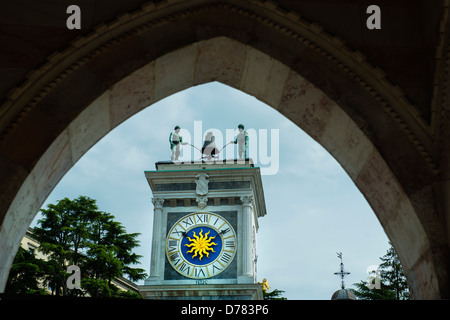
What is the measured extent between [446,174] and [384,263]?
116 ft

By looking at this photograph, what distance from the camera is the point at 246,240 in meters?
44.5

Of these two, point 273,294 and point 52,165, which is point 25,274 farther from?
point 52,165

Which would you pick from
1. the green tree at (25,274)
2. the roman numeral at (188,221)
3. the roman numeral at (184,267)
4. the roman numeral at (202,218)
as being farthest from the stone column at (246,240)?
the green tree at (25,274)

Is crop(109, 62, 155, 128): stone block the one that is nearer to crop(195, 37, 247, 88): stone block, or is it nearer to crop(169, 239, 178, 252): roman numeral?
crop(195, 37, 247, 88): stone block

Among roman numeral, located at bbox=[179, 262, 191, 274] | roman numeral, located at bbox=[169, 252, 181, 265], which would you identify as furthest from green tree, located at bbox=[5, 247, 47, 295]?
roman numeral, located at bbox=[179, 262, 191, 274]

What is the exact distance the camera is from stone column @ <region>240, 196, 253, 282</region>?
43.8 metres

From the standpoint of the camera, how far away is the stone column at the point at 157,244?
44.5m

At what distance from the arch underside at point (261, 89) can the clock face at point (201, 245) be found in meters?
39.0

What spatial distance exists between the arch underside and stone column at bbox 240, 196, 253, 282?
38330mm

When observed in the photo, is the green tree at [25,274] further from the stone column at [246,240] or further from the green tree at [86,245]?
the stone column at [246,240]

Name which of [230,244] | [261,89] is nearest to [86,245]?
[230,244]

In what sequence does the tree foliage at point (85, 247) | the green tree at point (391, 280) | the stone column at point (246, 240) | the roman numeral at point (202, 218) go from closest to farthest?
1. the green tree at point (391, 280)
2. the tree foliage at point (85, 247)
3. the stone column at point (246, 240)
4. the roman numeral at point (202, 218)

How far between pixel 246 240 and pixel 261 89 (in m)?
38.7

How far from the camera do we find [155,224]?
45375 mm
